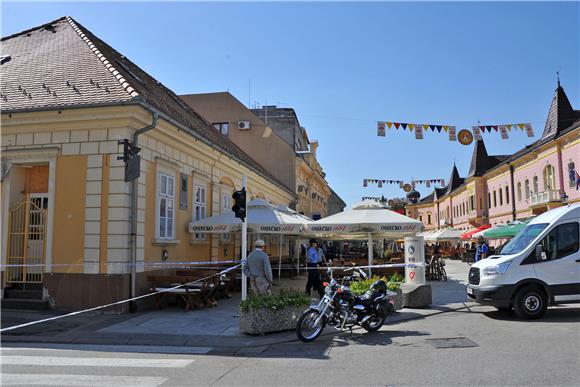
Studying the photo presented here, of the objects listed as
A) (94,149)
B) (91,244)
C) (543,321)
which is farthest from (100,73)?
(543,321)

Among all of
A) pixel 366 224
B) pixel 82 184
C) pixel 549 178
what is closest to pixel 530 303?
pixel 366 224

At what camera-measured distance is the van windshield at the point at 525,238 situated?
11586mm

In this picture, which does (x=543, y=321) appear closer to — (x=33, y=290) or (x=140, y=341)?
(x=140, y=341)

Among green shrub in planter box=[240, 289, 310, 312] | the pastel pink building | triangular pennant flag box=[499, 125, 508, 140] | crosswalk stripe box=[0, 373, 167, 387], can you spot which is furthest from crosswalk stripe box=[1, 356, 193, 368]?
the pastel pink building

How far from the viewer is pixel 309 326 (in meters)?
9.06

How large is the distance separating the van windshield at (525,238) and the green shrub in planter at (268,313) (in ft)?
17.7

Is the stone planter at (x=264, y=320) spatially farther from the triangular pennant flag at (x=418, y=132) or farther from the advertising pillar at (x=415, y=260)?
the triangular pennant flag at (x=418, y=132)

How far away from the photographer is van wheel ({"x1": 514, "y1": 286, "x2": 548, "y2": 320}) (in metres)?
10.9

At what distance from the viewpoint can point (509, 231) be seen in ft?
87.9

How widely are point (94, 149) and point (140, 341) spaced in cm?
558

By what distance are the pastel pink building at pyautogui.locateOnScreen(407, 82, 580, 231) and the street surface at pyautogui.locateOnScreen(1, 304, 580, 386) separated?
28.2 m

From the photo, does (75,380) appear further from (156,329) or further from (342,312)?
(342,312)

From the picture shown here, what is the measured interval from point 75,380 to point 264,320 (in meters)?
4.02

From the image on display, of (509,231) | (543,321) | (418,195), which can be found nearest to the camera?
(543,321)
